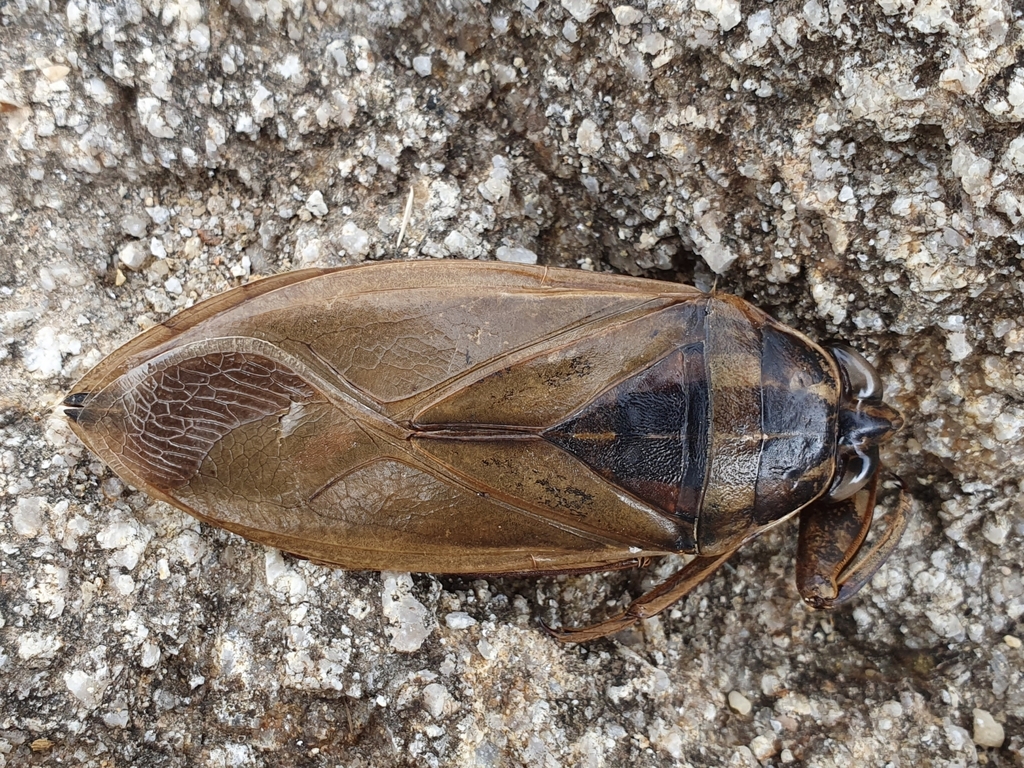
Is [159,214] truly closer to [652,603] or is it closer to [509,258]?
[509,258]

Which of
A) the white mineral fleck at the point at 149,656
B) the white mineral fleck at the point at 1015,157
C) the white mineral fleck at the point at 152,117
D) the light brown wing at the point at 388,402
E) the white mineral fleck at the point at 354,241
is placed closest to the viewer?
the white mineral fleck at the point at 1015,157

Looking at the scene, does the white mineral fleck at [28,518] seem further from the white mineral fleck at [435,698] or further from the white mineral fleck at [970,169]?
the white mineral fleck at [970,169]

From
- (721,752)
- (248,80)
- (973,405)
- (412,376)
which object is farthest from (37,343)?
(973,405)

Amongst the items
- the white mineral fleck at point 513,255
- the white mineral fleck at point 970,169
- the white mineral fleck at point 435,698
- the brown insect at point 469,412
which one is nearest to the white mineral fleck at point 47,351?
the brown insect at point 469,412

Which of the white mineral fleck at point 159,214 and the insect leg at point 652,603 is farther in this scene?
the white mineral fleck at point 159,214

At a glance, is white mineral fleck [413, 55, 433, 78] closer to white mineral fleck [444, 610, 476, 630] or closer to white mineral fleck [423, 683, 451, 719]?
white mineral fleck [444, 610, 476, 630]

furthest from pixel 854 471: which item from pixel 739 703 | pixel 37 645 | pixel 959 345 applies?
pixel 37 645

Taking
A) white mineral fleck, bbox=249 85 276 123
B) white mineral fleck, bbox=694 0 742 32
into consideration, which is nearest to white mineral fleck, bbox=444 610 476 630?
white mineral fleck, bbox=249 85 276 123
